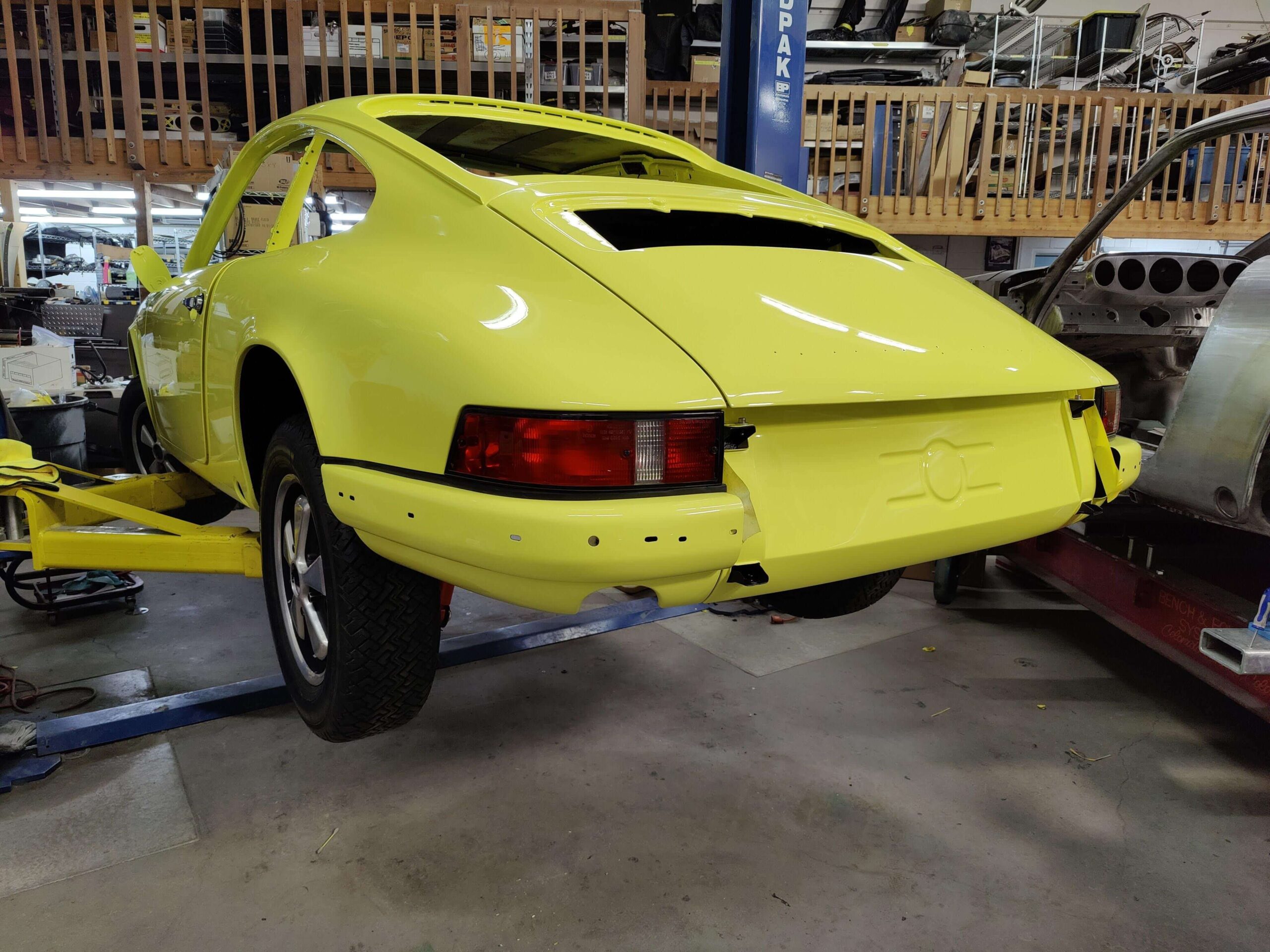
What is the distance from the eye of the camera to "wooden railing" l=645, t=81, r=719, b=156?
6.95 meters

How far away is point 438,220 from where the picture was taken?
1.46 meters

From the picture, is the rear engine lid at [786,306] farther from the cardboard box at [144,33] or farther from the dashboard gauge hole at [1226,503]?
the cardboard box at [144,33]

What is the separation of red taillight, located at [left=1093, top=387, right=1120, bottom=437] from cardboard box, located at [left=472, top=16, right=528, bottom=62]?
19.3ft

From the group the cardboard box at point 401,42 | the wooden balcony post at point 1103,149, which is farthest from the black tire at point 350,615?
the wooden balcony post at point 1103,149

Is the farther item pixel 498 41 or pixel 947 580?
pixel 498 41

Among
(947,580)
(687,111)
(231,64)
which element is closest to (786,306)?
(947,580)

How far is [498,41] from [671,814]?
248 inches

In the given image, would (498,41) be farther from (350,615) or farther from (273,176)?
(350,615)

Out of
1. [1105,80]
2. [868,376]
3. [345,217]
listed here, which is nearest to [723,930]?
[868,376]

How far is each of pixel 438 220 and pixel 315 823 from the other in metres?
1.29

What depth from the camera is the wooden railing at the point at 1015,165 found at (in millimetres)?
6551

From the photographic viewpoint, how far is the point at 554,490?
1.11 m

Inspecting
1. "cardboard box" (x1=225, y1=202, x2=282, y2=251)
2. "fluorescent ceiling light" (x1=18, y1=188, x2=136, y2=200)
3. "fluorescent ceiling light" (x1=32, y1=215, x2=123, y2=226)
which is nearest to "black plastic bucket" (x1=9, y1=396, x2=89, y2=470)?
"cardboard box" (x1=225, y1=202, x2=282, y2=251)

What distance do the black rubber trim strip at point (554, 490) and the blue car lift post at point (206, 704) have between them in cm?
73
